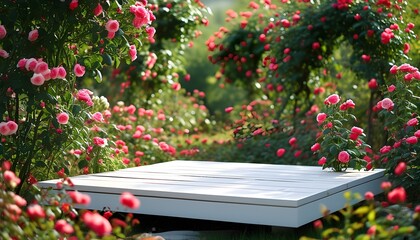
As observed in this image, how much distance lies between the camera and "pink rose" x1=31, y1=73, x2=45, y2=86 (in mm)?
4402

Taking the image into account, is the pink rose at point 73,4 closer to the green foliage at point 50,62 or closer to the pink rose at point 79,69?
the green foliage at point 50,62

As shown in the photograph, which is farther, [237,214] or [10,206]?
[237,214]

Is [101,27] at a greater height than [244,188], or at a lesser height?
greater

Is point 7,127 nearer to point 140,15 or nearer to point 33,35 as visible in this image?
point 33,35

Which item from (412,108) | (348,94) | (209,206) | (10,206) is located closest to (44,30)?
(209,206)

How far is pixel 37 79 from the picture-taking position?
14.5 feet

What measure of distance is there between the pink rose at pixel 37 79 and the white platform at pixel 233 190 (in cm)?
66

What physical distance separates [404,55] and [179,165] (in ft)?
6.73

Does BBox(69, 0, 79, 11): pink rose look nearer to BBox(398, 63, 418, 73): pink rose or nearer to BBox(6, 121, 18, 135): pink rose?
BBox(6, 121, 18, 135): pink rose

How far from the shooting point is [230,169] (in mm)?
5574

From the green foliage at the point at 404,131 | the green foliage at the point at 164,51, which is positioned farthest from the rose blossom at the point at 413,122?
the green foliage at the point at 164,51

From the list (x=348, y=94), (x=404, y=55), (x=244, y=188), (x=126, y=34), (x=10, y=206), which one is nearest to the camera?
(x=10, y=206)

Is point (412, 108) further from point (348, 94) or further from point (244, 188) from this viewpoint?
point (348, 94)

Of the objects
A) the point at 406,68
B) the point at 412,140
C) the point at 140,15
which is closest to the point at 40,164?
the point at 140,15
